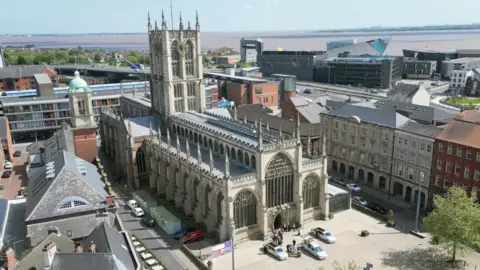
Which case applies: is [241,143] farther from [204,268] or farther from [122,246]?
[122,246]

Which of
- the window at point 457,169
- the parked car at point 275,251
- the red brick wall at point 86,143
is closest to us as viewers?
the parked car at point 275,251

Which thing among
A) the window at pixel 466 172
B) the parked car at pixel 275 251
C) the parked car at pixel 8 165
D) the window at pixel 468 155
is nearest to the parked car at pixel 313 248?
the parked car at pixel 275 251

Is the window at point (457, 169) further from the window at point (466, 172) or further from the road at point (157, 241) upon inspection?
the road at point (157, 241)

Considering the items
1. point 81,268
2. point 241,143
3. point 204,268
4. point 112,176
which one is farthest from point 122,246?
point 112,176

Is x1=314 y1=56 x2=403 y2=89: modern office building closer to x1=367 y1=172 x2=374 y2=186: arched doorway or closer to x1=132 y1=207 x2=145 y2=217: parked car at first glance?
x1=367 y1=172 x2=374 y2=186: arched doorway

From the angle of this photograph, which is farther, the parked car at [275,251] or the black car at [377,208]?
the black car at [377,208]

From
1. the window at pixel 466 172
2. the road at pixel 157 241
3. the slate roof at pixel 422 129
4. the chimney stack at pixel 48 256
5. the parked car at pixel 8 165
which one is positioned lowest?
the road at pixel 157 241

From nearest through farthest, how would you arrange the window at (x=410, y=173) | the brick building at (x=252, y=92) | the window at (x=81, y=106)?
1. the window at (x=410, y=173)
2. the window at (x=81, y=106)
3. the brick building at (x=252, y=92)
